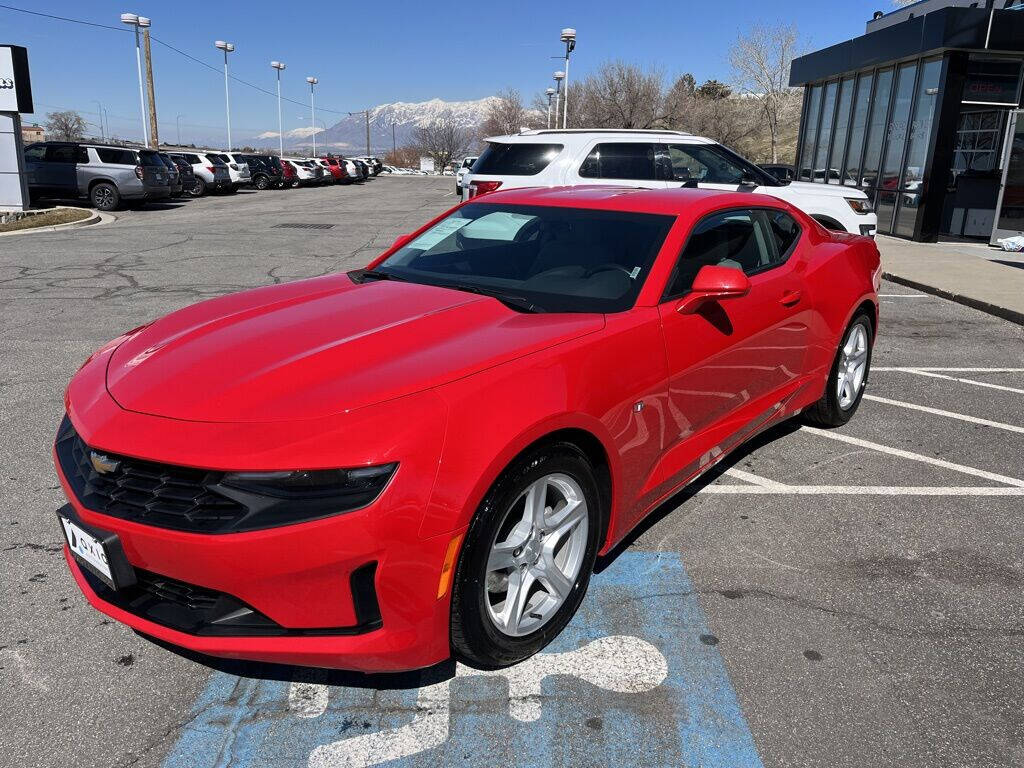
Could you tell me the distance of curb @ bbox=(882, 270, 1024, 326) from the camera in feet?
30.5

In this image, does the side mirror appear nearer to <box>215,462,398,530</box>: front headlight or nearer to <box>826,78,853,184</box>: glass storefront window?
<box>215,462,398,530</box>: front headlight

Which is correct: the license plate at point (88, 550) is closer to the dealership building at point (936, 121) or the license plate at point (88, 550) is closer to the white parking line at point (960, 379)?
the white parking line at point (960, 379)

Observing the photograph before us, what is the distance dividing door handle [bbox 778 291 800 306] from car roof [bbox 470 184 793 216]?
51cm

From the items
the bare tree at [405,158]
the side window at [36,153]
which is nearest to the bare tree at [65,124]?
the bare tree at [405,158]

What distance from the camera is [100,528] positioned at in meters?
2.37

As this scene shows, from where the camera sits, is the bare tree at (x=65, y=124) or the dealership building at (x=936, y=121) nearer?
the dealership building at (x=936, y=121)

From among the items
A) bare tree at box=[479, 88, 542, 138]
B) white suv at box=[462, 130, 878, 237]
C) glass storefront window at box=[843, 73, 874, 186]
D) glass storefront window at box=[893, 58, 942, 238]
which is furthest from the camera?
bare tree at box=[479, 88, 542, 138]

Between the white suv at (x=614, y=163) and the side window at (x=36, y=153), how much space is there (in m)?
17.1

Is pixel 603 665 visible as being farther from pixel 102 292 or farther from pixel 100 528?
pixel 102 292

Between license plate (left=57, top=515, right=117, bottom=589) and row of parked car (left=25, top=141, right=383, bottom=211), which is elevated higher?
row of parked car (left=25, top=141, right=383, bottom=211)

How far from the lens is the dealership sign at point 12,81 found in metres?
19.5

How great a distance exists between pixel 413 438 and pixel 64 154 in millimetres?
24153

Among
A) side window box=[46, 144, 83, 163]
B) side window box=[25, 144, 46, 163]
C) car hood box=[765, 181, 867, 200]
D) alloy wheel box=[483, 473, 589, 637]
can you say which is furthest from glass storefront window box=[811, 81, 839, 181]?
side window box=[25, 144, 46, 163]

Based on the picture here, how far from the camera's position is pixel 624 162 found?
34.4ft
